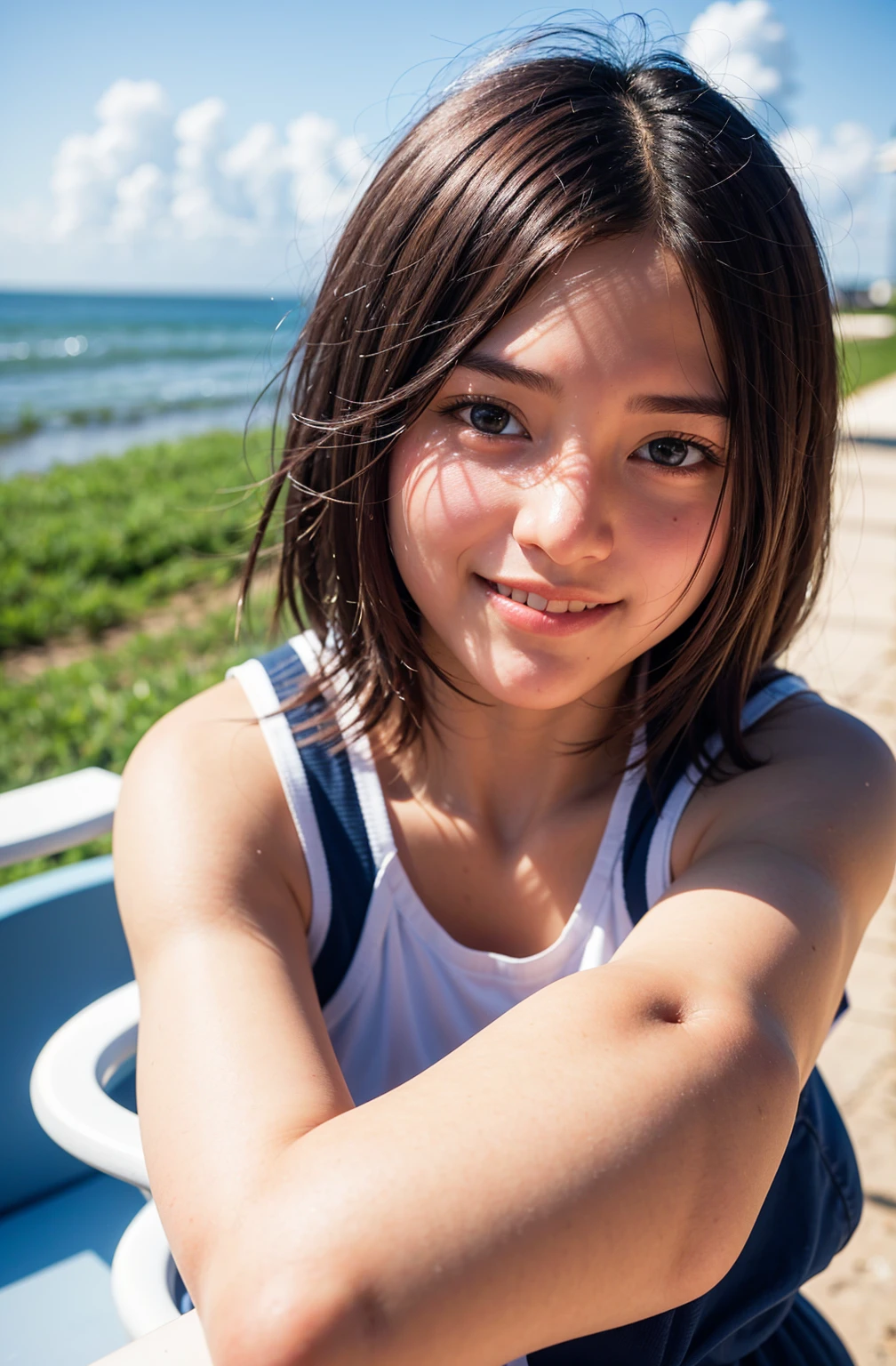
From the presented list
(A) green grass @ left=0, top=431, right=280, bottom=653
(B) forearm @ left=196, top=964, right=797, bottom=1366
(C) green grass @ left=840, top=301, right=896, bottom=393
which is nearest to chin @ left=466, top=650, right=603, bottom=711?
(B) forearm @ left=196, top=964, right=797, bottom=1366

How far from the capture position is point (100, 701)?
4.02m

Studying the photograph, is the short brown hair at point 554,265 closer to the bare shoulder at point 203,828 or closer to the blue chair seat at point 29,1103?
the bare shoulder at point 203,828

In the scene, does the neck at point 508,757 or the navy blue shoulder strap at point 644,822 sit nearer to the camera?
the navy blue shoulder strap at point 644,822

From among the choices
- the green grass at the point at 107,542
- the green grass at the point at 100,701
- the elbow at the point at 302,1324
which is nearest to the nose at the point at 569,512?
the elbow at the point at 302,1324

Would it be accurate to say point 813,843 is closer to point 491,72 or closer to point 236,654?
point 491,72

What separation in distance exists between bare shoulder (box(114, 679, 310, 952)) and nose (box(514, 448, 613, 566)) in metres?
0.43

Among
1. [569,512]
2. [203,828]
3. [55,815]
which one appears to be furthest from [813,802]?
[55,815]

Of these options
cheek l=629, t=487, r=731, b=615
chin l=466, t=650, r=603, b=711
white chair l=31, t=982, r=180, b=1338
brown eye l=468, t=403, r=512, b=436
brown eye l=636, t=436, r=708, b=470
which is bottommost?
white chair l=31, t=982, r=180, b=1338

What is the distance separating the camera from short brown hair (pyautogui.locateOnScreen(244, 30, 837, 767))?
3.70 ft

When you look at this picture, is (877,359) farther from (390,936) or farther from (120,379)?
(390,936)

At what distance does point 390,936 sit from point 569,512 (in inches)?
21.6

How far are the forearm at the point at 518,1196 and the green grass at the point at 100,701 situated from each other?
2.16 metres

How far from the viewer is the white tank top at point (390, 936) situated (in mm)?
1280

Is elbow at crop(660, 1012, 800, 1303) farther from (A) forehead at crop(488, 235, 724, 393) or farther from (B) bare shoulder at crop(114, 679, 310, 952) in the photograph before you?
(A) forehead at crop(488, 235, 724, 393)
